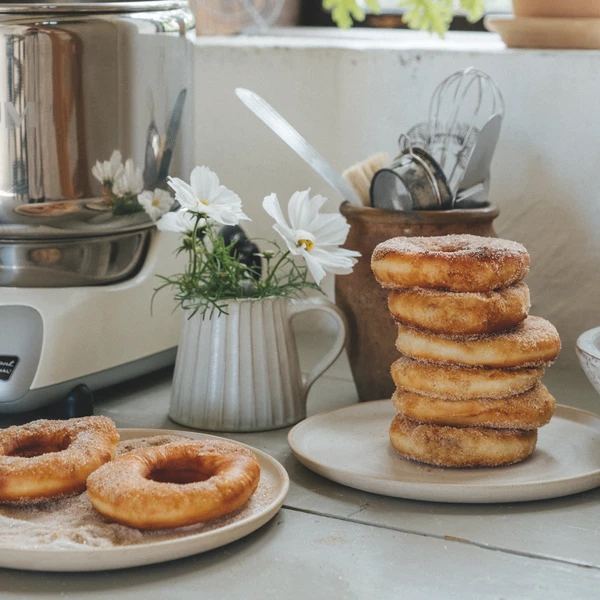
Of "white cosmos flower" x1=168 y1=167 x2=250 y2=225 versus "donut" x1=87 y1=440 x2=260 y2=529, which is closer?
"donut" x1=87 y1=440 x2=260 y2=529

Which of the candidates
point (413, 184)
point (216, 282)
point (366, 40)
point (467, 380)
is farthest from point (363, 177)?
point (366, 40)

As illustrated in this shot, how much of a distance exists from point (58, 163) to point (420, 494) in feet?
1.26

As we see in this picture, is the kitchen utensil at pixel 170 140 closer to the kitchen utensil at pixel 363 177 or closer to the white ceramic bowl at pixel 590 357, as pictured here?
the kitchen utensil at pixel 363 177

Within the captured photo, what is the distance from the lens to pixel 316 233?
2.77ft

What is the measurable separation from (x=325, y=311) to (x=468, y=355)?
0.65 feet

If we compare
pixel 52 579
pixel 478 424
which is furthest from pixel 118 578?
pixel 478 424

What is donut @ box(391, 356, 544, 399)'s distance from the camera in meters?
0.71

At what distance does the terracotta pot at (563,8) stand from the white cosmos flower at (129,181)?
0.47 metres

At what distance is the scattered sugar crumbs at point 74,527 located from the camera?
60cm

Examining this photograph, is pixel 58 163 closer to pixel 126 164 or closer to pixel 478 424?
pixel 126 164

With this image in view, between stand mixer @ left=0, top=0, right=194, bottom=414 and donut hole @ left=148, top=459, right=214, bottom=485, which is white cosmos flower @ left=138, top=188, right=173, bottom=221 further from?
donut hole @ left=148, top=459, right=214, bottom=485

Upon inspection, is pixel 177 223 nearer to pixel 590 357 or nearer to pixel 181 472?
pixel 181 472

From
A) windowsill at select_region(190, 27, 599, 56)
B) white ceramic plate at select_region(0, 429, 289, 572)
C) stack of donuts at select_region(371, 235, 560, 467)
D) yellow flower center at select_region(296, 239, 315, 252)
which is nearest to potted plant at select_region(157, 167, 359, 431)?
yellow flower center at select_region(296, 239, 315, 252)

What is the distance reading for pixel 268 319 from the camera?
0.85 meters
